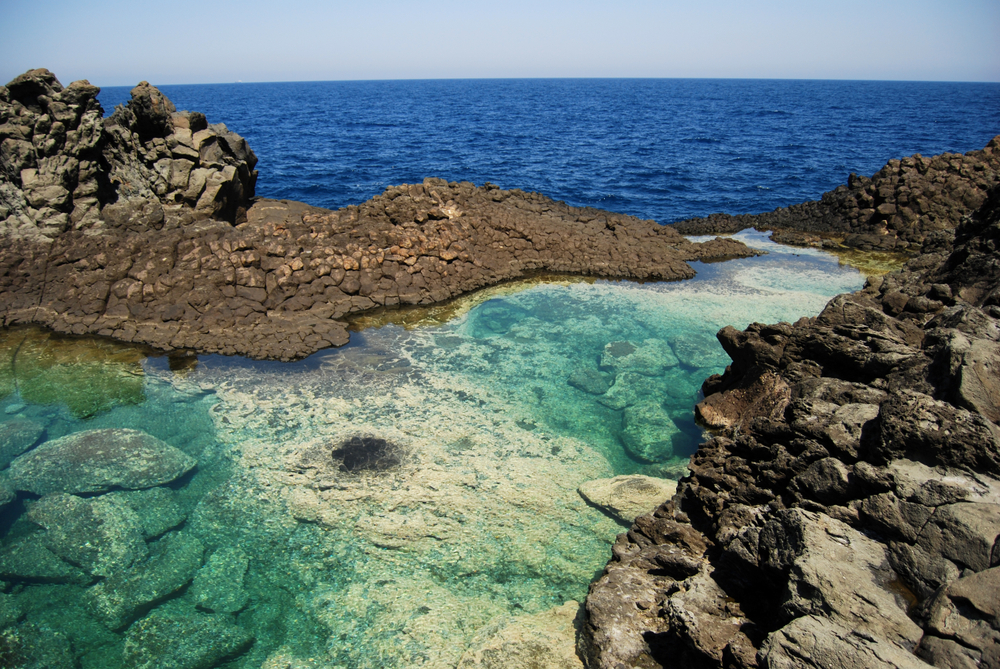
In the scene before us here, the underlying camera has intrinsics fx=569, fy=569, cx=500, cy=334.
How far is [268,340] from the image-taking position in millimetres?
15266

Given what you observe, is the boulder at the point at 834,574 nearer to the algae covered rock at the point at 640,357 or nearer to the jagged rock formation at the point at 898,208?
the algae covered rock at the point at 640,357

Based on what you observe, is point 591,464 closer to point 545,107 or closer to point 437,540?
point 437,540

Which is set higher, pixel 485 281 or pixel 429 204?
pixel 429 204

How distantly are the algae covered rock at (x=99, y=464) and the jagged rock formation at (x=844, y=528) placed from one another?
338 inches

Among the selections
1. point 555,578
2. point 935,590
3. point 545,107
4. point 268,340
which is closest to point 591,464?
point 555,578

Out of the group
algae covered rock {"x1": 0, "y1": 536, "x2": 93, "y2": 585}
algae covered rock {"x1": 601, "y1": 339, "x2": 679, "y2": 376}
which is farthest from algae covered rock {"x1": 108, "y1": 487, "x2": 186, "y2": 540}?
algae covered rock {"x1": 601, "y1": 339, "x2": 679, "y2": 376}

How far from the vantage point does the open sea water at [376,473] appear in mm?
7898

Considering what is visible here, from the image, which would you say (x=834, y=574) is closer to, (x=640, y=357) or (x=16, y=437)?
(x=640, y=357)

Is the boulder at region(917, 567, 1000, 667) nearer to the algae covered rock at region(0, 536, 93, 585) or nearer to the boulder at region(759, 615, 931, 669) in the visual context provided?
the boulder at region(759, 615, 931, 669)

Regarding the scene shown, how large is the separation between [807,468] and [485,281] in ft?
46.3

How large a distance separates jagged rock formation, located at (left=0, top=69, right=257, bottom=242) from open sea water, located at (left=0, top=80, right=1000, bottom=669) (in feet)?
15.6

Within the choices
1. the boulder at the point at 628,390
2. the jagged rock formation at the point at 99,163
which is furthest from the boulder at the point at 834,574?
the jagged rock formation at the point at 99,163

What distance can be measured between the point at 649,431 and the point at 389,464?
18.7ft

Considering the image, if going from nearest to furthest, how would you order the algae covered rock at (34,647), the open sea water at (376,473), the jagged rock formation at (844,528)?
the jagged rock formation at (844,528) → the algae covered rock at (34,647) → the open sea water at (376,473)
